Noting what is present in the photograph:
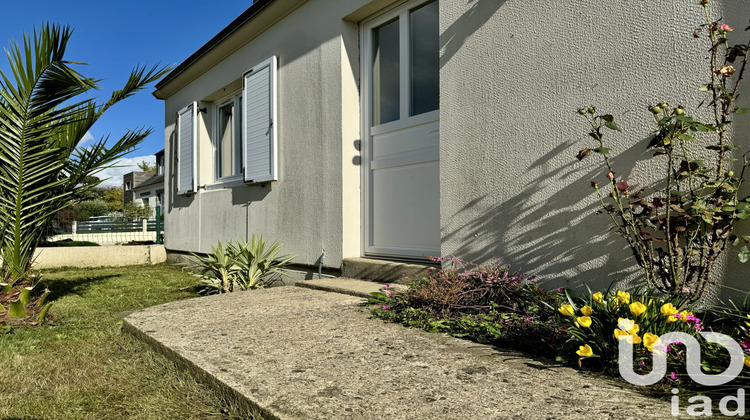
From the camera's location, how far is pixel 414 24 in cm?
437

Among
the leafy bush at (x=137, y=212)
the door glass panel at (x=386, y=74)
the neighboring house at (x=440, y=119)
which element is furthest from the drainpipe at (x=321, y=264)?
the leafy bush at (x=137, y=212)

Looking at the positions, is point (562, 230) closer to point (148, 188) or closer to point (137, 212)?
point (137, 212)

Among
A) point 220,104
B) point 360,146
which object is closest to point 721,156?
point 360,146

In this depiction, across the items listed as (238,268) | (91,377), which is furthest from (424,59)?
(91,377)

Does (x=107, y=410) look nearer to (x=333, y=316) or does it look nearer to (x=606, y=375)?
(x=333, y=316)

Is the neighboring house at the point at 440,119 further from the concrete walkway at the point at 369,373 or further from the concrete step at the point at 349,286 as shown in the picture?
the concrete walkway at the point at 369,373

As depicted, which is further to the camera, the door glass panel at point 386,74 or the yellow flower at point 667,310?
the door glass panel at point 386,74

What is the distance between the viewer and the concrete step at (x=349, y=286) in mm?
3733

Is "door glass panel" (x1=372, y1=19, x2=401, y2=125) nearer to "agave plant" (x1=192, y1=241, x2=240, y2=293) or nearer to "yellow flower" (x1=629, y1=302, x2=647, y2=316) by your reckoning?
"agave plant" (x1=192, y1=241, x2=240, y2=293)

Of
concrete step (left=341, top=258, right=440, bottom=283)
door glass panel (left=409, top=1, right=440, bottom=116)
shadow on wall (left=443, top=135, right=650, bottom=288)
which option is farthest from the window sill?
shadow on wall (left=443, top=135, right=650, bottom=288)

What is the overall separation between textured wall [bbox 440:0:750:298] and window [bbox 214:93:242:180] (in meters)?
4.19

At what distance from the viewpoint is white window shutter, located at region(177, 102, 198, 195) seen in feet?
25.3

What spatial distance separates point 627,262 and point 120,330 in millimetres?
3233

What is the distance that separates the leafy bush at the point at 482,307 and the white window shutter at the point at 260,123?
9.77 feet
